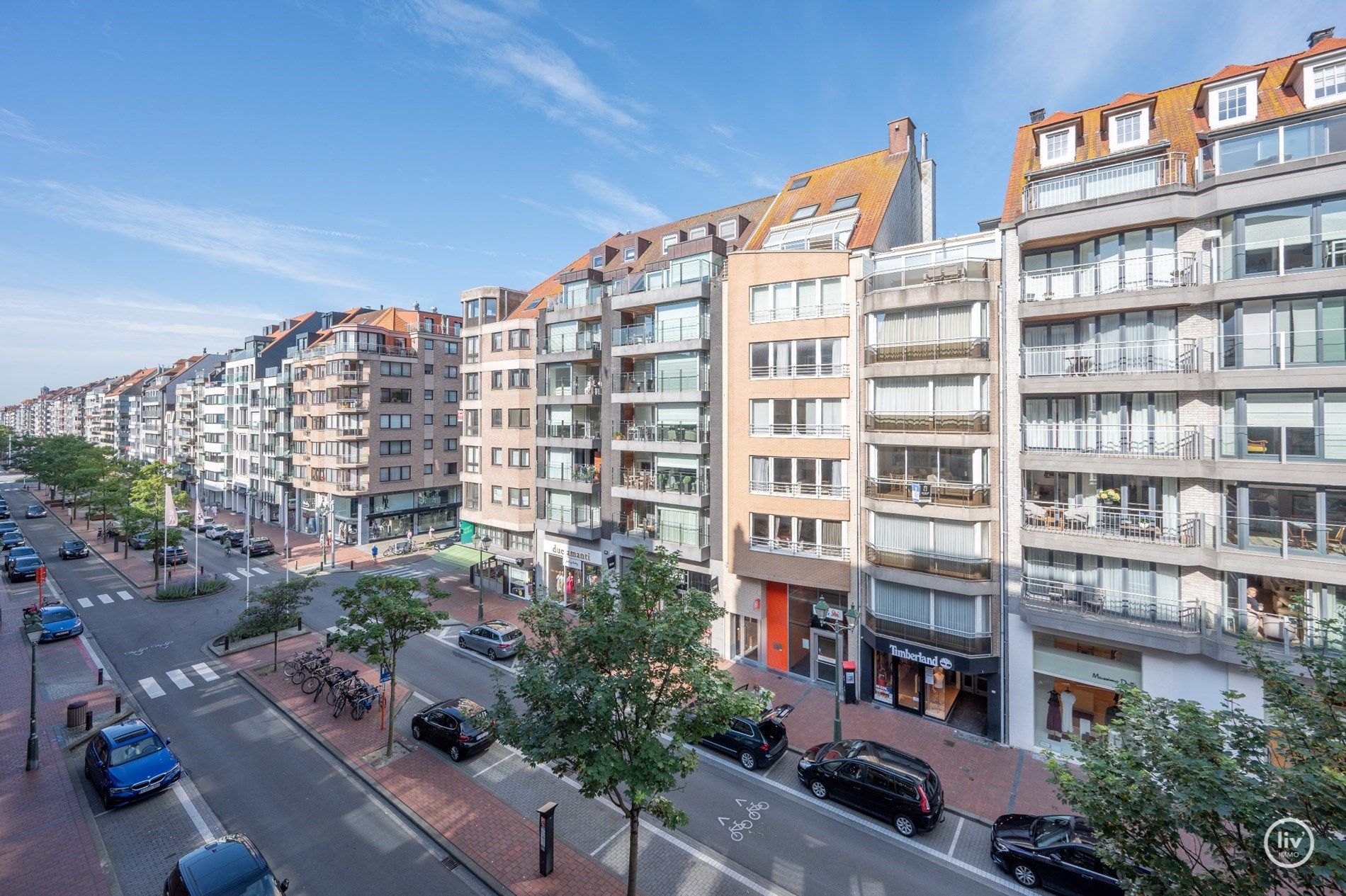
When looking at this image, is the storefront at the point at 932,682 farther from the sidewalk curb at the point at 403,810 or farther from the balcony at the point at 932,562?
the sidewalk curb at the point at 403,810

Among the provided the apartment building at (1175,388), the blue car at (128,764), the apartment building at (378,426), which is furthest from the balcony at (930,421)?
the apartment building at (378,426)

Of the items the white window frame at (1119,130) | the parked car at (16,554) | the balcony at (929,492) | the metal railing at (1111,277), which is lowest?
the parked car at (16,554)

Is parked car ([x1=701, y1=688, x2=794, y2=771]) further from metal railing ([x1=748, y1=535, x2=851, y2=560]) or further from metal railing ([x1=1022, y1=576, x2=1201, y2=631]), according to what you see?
metal railing ([x1=1022, y1=576, x2=1201, y2=631])

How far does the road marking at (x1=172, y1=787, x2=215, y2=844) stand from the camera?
15.2m

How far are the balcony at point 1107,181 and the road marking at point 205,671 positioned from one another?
37.0 meters

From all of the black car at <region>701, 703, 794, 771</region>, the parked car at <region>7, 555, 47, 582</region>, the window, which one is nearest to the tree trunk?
the black car at <region>701, 703, 794, 771</region>

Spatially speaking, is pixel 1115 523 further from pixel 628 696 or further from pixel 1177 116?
pixel 628 696

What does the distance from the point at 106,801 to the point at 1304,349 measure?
35652 mm

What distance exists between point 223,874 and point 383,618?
25.1 feet

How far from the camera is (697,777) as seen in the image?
60.4 ft

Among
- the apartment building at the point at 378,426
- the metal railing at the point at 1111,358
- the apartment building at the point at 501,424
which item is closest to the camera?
the metal railing at the point at 1111,358

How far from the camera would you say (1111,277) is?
64.9 feet

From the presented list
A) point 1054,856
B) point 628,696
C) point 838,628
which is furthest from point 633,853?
point 838,628

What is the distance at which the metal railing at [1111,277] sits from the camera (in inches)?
731
